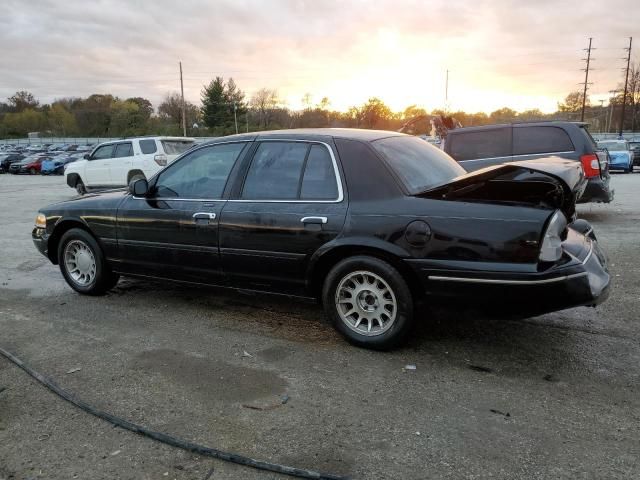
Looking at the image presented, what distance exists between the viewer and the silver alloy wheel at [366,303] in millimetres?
3902

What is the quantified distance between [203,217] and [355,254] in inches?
56.8

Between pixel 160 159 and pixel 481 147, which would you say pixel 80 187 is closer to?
pixel 160 159

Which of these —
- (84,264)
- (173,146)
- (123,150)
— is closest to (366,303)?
(84,264)

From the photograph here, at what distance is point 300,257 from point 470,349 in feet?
4.82

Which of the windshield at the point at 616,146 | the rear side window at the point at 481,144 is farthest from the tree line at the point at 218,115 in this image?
the rear side window at the point at 481,144

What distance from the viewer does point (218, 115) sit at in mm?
76438

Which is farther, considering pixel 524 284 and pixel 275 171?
pixel 275 171

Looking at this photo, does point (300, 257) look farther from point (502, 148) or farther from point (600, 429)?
point (502, 148)

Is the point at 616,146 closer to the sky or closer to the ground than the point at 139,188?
closer to the sky

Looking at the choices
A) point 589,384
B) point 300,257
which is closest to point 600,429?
point 589,384

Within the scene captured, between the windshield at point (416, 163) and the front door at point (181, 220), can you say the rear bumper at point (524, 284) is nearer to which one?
the windshield at point (416, 163)

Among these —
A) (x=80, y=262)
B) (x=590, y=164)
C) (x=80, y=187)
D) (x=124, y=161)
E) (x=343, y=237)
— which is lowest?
(x=80, y=187)

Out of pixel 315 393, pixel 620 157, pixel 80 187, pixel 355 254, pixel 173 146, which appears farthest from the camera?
pixel 620 157

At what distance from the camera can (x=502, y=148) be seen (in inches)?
358
